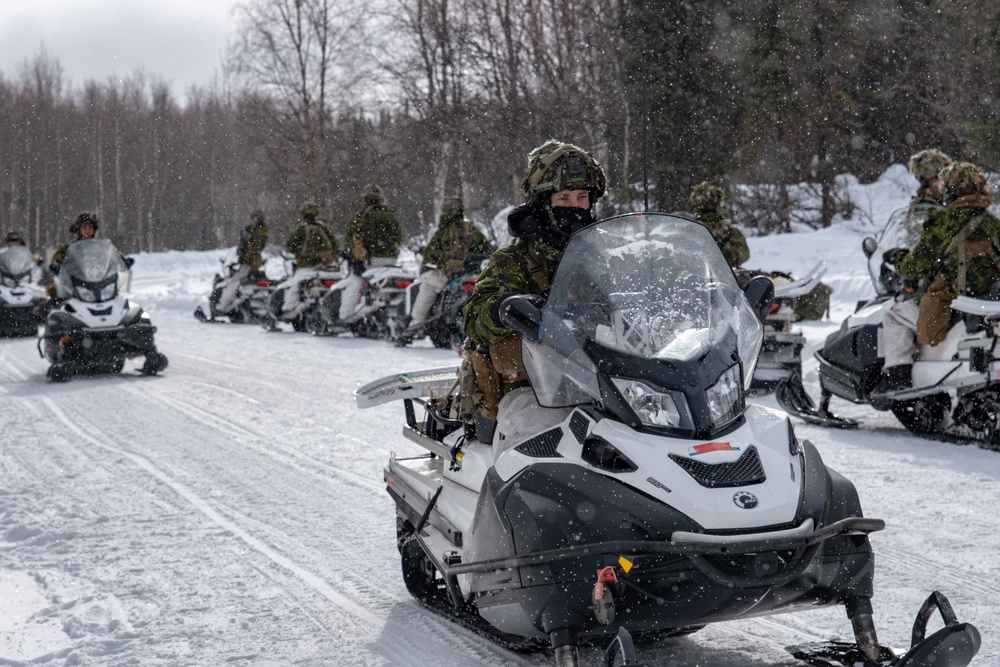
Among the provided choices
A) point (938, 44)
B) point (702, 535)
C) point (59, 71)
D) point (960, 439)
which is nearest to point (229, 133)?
point (59, 71)

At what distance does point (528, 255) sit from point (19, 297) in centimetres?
1732

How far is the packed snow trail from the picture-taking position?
4031mm

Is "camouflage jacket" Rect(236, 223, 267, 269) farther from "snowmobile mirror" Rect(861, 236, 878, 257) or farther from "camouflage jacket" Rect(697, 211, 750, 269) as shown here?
"snowmobile mirror" Rect(861, 236, 878, 257)

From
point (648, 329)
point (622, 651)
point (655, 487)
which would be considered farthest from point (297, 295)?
point (622, 651)

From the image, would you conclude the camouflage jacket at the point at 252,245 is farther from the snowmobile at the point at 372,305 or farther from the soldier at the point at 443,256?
the soldier at the point at 443,256

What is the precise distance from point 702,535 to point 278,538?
10.1 feet

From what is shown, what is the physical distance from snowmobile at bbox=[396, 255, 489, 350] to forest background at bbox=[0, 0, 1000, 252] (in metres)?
3.99

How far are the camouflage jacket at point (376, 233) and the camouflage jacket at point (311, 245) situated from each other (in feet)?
8.39

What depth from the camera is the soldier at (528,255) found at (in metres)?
3.96

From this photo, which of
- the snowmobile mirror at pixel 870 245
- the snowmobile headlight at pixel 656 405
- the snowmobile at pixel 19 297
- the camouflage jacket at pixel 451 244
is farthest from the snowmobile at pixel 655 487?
the snowmobile at pixel 19 297

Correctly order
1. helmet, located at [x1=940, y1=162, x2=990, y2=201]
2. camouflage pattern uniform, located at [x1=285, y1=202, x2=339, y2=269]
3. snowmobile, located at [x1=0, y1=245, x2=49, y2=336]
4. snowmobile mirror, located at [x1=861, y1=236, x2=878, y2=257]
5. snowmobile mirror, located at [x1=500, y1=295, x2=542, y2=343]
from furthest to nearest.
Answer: camouflage pattern uniform, located at [x1=285, y1=202, x2=339, y2=269], snowmobile, located at [x1=0, y1=245, x2=49, y2=336], snowmobile mirror, located at [x1=861, y1=236, x2=878, y2=257], helmet, located at [x1=940, y1=162, x2=990, y2=201], snowmobile mirror, located at [x1=500, y1=295, x2=542, y2=343]

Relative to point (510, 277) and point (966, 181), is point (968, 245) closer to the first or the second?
point (966, 181)

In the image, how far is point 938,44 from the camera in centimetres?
1902


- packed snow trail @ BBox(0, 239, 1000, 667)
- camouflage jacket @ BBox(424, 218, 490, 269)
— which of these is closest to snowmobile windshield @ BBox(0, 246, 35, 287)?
camouflage jacket @ BBox(424, 218, 490, 269)
